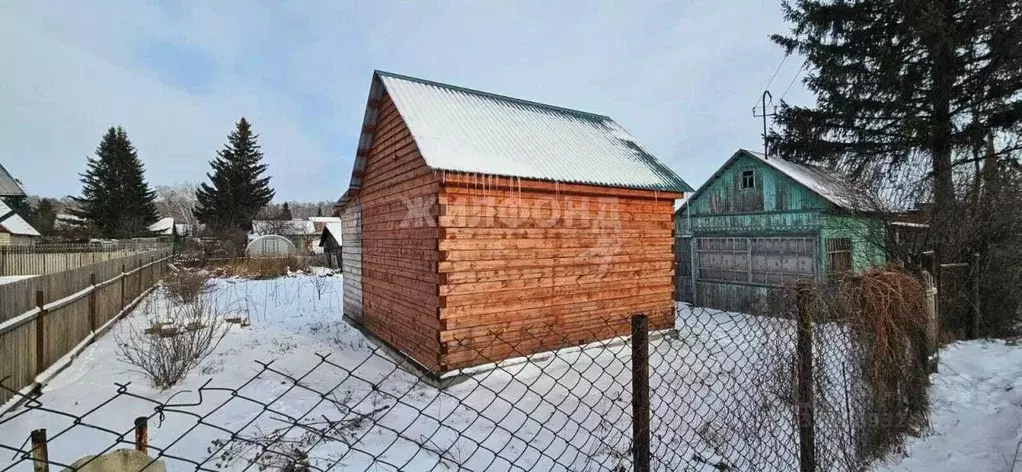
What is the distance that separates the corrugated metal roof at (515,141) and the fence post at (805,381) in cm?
497

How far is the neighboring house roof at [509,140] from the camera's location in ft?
25.0

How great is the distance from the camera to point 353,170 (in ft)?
35.4

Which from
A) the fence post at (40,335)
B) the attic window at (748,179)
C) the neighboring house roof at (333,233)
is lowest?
the fence post at (40,335)

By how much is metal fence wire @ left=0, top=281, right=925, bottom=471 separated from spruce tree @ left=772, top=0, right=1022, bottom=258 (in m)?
7.52

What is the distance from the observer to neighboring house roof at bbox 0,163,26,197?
96.4ft

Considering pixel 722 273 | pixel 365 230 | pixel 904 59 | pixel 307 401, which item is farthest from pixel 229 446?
pixel 904 59

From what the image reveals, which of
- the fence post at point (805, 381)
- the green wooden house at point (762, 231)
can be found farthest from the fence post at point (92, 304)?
the green wooden house at point (762, 231)

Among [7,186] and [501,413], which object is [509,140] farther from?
[7,186]

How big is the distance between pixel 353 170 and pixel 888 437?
10.2 meters

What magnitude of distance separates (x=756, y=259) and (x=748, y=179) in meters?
2.33

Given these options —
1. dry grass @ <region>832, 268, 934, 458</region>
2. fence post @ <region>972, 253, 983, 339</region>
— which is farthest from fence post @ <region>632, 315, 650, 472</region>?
fence post @ <region>972, 253, 983, 339</region>

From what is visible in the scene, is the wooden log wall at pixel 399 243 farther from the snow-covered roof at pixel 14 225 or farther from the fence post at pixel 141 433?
the snow-covered roof at pixel 14 225

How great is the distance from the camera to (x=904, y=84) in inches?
438

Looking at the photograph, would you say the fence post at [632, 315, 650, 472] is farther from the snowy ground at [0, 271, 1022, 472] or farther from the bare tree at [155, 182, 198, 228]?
the bare tree at [155, 182, 198, 228]
